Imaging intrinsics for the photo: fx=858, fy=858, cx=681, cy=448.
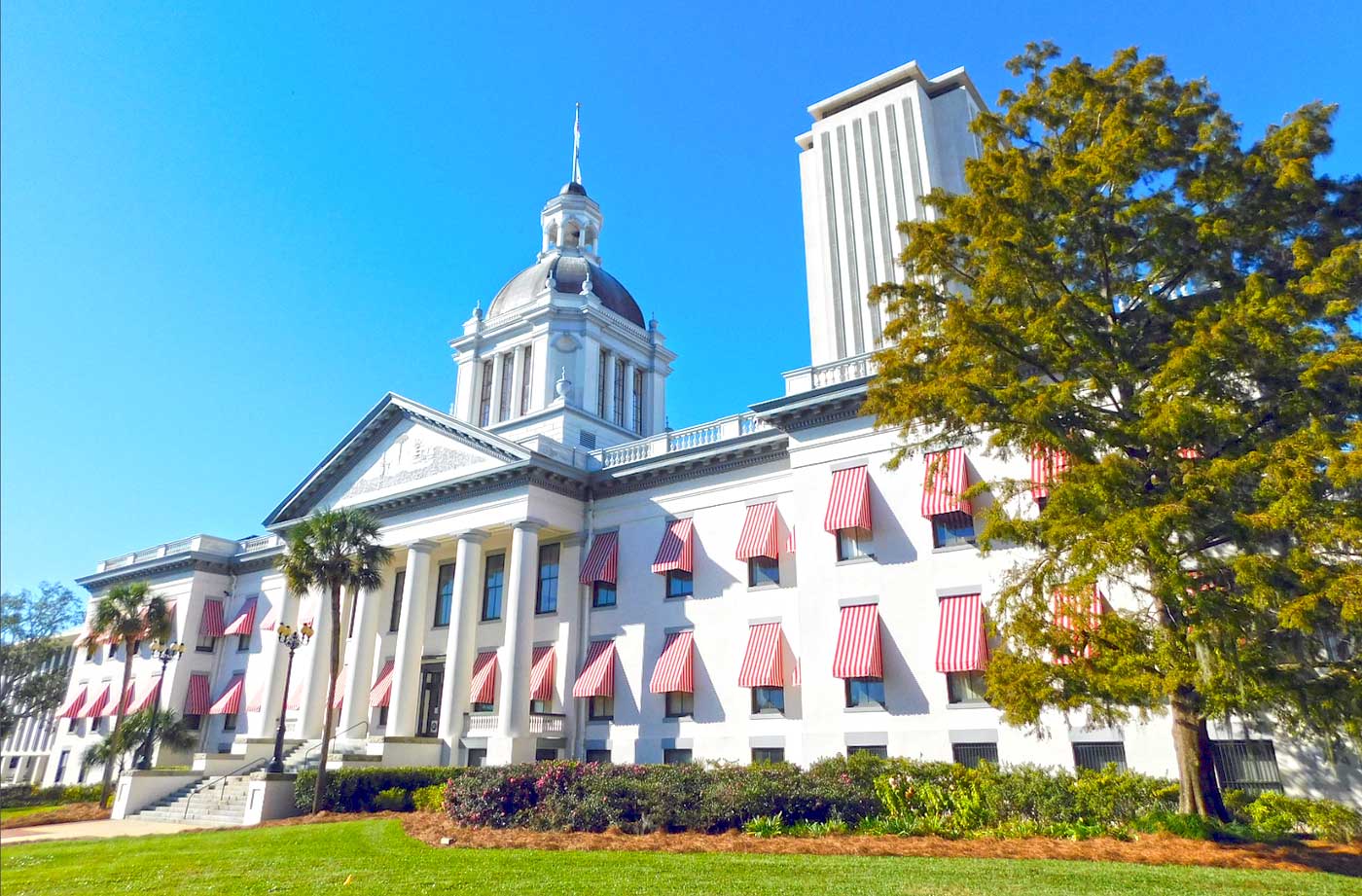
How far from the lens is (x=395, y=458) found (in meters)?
36.3

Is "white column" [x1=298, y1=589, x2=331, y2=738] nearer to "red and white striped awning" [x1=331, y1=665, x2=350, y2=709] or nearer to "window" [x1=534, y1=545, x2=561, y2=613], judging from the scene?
"red and white striped awning" [x1=331, y1=665, x2=350, y2=709]

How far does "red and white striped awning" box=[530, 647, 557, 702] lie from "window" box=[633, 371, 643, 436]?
1723 centimetres

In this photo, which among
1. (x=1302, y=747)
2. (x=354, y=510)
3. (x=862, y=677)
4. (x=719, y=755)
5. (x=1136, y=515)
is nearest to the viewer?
(x=1136, y=515)

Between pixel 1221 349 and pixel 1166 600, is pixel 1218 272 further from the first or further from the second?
pixel 1166 600

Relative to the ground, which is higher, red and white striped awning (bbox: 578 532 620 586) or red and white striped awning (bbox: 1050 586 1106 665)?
red and white striped awning (bbox: 578 532 620 586)

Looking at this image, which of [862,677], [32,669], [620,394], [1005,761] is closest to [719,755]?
[862,677]

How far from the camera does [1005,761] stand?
67.9ft

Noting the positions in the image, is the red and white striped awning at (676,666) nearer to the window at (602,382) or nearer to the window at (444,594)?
the window at (444,594)

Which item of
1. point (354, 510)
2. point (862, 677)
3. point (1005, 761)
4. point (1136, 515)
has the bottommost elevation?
point (1005, 761)

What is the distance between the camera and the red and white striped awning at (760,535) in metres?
27.4

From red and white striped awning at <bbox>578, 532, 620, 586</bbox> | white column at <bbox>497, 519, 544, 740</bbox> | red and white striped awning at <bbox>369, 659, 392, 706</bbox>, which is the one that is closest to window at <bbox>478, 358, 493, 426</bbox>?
red and white striped awning at <bbox>369, 659, 392, 706</bbox>

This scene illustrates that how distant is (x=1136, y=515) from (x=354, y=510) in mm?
25123

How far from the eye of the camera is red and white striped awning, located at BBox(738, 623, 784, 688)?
1016 inches

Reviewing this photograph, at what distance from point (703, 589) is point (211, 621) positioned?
2899 cm
